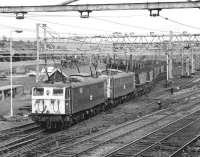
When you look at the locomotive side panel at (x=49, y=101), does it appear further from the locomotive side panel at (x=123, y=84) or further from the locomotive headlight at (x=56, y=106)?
the locomotive side panel at (x=123, y=84)

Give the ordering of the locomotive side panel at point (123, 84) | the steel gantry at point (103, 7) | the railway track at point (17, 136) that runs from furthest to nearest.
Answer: the locomotive side panel at point (123, 84), the railway track at point (17, 136), the steel gantry at point (103, 7)

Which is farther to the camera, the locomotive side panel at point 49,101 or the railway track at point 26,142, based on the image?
the locomotive side panel at point 49,101

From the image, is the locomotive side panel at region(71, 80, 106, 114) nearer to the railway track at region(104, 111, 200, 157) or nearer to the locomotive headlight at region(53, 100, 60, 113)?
the locomotive headlight at region(53, 100, 60, 113)

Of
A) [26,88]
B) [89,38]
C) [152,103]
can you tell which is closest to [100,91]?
[152,103]

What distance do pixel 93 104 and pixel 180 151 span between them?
12.2 meters

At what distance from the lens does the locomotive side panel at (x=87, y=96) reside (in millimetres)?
27231

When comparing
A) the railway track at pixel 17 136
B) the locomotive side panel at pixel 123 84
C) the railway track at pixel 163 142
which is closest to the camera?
the railway track at pixel 163 142

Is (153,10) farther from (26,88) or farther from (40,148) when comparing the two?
(26,88)

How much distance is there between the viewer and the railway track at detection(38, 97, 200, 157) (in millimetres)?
19922

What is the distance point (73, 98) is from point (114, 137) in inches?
188

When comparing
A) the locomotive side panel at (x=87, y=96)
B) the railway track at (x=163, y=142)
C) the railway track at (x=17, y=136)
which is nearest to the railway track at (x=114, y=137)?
the railway track at (x=163, y=142)

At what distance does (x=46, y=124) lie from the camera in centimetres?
2656

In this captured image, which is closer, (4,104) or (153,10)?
(153,10)

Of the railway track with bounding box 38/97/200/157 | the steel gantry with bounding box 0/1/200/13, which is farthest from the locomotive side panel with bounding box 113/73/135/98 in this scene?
the steel gantry with bounding box 0/1/200/13
